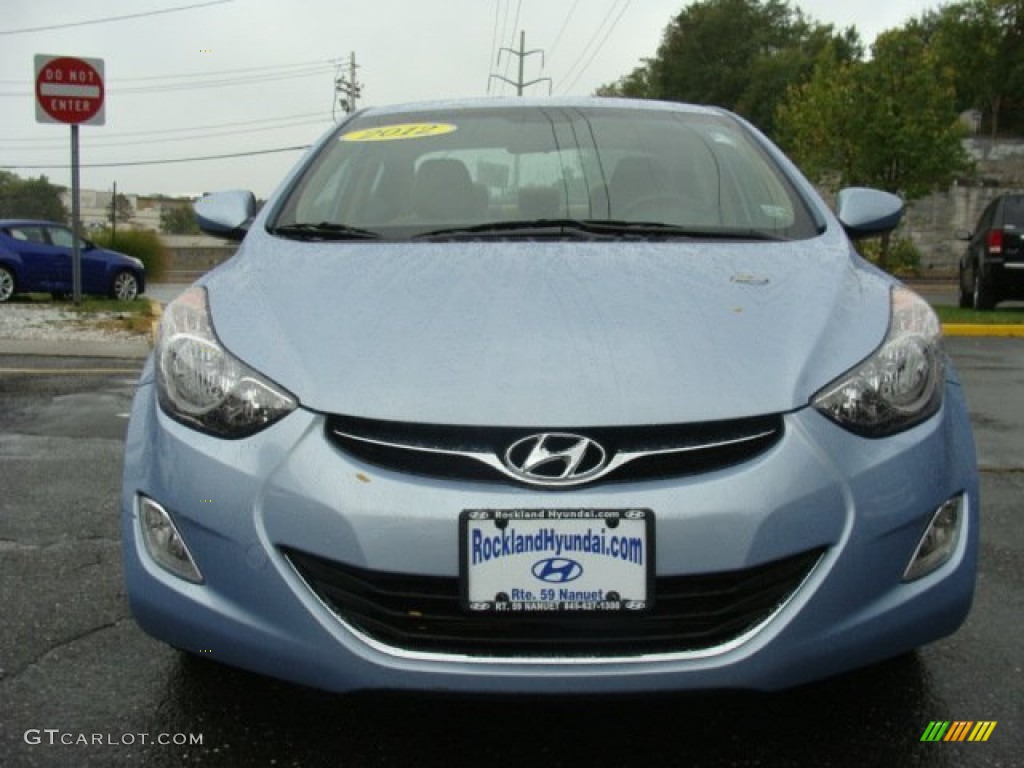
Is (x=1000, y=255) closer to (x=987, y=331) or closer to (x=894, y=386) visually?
(x=987, y=331)

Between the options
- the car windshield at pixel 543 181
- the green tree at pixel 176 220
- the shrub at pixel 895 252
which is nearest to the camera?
the car windshield at pixel 543 181

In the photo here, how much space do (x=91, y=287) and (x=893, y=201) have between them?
1588cm

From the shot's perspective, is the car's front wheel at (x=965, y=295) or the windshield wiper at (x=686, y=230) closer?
the windshield wiper at (x=686, y=230)

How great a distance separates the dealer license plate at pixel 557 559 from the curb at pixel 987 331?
9.80 metres

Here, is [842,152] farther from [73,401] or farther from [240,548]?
[240,548]

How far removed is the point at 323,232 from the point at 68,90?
1001 cm

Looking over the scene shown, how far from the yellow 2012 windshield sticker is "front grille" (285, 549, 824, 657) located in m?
1.71

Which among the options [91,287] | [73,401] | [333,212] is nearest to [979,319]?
[73,401]

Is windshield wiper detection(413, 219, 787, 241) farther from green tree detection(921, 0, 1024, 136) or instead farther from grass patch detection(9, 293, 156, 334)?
green tree detection(921, 0, 1024, 136)

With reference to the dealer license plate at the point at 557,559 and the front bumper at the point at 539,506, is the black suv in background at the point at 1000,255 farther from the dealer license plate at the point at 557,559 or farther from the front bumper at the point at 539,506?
the dealer license plate at the point at 557,559

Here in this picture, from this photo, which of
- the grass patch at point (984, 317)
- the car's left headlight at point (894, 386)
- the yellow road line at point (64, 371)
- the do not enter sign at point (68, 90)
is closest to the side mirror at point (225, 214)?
the car's left headlight at point (894, 386)

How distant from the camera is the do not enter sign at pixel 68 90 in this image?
451 inches

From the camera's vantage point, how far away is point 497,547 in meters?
1.83

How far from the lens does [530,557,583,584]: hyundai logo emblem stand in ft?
6.03
